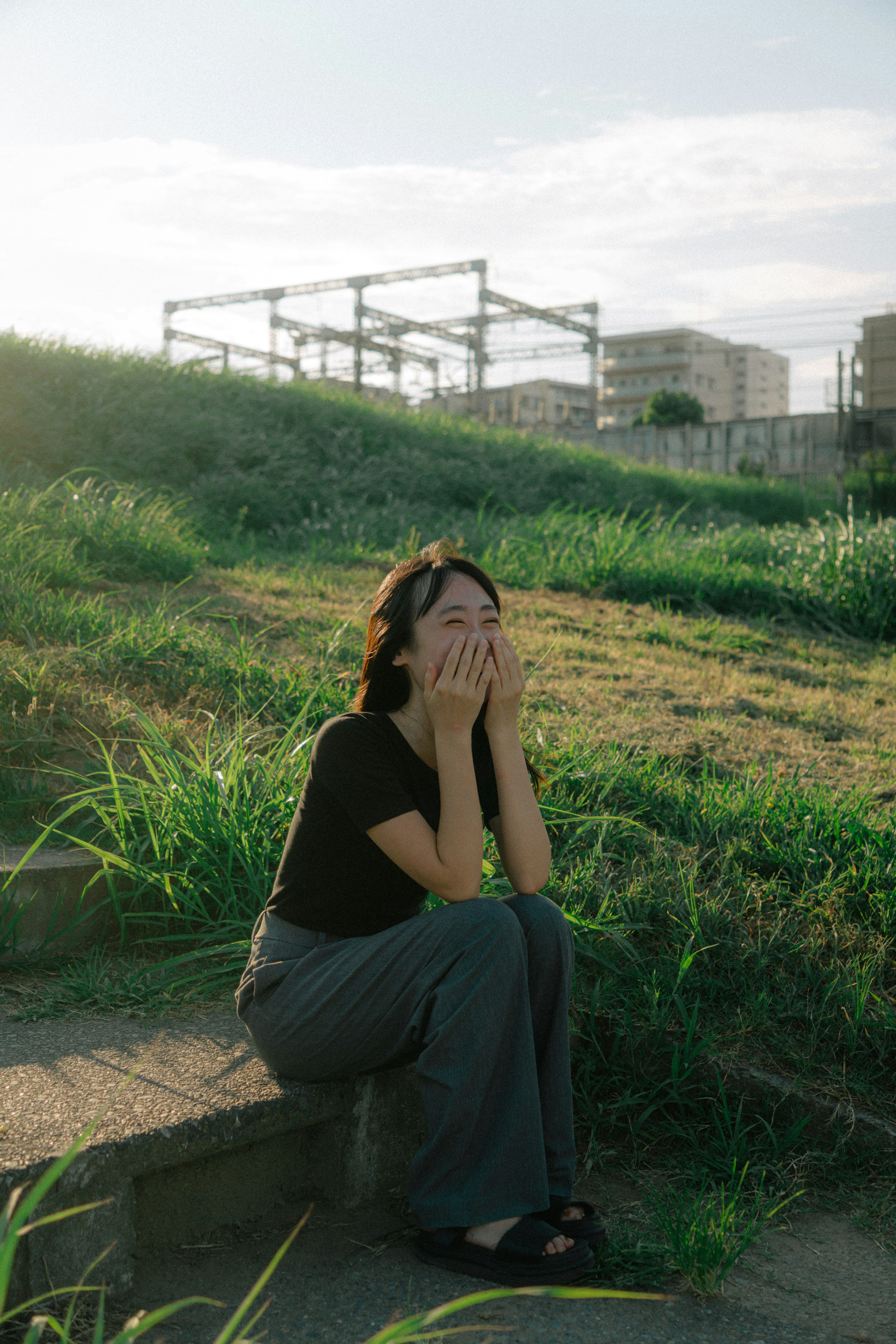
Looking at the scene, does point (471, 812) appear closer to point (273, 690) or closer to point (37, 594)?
point (273, 690)

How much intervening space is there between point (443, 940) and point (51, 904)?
1257 millimetres

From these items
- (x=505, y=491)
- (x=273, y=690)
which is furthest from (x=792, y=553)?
(x=273, y=690)

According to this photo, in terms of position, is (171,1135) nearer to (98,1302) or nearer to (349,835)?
(98,1302)

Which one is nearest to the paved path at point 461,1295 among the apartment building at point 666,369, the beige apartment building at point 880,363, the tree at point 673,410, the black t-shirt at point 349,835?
the black t-shirt at point 349,835

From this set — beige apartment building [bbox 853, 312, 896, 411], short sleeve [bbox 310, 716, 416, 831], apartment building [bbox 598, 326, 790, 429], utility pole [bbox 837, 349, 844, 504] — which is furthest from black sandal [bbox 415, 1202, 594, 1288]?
apartment building [bbox 598, 326, 790, 429]

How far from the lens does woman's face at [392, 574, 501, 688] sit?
6.82ft

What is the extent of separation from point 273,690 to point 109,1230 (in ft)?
7.27

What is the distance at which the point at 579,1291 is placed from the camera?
1159mm

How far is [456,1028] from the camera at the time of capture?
1.81m

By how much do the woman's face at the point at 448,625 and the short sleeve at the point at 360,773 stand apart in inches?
6.7

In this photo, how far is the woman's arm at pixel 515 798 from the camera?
82.5 inches

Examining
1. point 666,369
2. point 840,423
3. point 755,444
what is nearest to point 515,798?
point 840,423

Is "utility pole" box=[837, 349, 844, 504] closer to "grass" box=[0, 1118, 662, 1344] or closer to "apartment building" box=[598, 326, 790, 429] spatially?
"grass" box=[0, 1118, 662, 1344]

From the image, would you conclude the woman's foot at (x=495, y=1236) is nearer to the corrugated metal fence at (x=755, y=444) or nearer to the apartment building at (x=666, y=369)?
the corrugated metal fence at (x=755, y=444)
